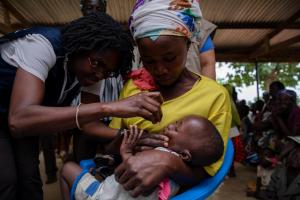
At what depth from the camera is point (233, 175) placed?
600cm

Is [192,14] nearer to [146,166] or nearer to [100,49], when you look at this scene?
[100,49]

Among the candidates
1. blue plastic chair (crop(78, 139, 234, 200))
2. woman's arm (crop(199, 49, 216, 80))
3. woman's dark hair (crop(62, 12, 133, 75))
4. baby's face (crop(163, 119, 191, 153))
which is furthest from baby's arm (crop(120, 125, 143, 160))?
woman's arm (crop(199, 49, 216, 80))

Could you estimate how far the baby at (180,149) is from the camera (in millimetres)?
1489

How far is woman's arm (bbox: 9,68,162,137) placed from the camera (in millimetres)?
1409

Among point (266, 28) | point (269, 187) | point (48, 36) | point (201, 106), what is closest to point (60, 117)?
point (48, 36)

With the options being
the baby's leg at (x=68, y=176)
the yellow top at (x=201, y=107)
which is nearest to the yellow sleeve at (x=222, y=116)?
the yellow top at (x=201, y=107)

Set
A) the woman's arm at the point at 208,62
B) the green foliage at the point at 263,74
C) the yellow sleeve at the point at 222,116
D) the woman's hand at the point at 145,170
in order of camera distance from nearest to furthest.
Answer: the woman's hand at the point at 145,170 → the yellow sleeve at the point at 222,116 → the woman's arm at the point at 208,62 → the green foliage at the point at 263,74

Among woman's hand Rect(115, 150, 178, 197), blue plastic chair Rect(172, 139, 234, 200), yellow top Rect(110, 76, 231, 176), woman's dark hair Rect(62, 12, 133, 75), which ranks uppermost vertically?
woman's dark hair Rect(62, 12, 133, 75)

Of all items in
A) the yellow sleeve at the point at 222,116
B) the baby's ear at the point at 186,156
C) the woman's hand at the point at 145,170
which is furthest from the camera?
the yellow sleeve at the point at 222,116

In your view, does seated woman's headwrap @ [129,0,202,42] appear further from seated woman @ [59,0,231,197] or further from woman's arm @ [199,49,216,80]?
woman's arm @ [199,49,216,80]

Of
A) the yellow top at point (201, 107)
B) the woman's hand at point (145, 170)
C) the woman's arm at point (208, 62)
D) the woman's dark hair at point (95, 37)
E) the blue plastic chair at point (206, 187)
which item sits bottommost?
the blue plastic chair at point (206, 187)

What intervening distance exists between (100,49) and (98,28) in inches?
4.9

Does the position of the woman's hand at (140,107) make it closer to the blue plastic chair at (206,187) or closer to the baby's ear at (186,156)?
the baby's ear at (186,156)

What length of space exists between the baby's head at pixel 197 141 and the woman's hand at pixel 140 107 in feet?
0.59
